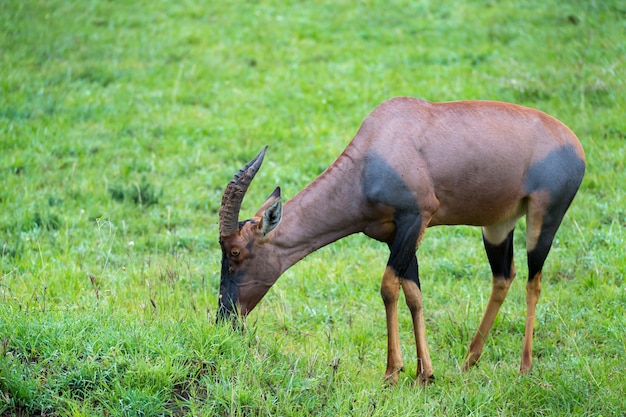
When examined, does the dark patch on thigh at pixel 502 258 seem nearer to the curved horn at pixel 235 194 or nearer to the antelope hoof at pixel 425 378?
the antelope hoof at pixel 425 378

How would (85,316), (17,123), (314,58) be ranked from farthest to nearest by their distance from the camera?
(314,58), (17,123), (85,316)

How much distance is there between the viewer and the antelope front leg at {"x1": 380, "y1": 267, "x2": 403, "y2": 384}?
618 centimetres

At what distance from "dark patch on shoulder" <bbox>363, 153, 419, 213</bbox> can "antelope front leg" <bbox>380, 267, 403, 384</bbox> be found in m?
0.50

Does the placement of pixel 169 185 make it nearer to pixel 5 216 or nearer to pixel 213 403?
pixel 5 216

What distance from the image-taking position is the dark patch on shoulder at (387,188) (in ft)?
20.1

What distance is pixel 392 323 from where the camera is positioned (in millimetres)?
6254

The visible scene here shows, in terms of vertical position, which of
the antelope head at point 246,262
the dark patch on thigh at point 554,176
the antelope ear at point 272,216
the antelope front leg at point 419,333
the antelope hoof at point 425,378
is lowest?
the antelope hoof at point 425,378

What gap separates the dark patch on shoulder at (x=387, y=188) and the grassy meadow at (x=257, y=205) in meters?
1.24

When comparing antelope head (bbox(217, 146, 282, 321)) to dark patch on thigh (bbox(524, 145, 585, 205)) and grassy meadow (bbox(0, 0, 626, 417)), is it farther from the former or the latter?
dark patch on thigh (bbox(524, 145, 585, 205))

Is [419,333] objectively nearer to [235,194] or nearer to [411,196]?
[411,196]

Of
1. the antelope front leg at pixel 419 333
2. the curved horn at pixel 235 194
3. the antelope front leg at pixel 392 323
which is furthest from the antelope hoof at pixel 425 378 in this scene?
the curved horn at pixel 235 194

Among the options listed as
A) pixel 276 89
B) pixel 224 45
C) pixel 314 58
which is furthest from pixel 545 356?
pixel 224 45

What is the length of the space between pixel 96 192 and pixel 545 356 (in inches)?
222

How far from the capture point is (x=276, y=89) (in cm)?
1288
